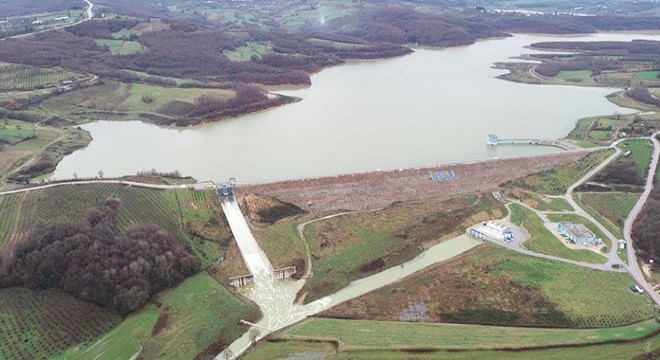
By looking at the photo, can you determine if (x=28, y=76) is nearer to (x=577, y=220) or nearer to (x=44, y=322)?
(x=44, y=322)

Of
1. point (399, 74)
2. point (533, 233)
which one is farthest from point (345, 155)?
point (399, 74)

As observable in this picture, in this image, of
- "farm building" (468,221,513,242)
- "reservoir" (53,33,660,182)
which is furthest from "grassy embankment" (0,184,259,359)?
"farm building" (468,221,513,242)

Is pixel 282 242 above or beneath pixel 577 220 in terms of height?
above

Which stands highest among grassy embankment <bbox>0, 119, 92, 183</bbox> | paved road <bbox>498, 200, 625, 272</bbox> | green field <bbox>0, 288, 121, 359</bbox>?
grassy embankment <bbox>0, 119, 92, 183</bbox>

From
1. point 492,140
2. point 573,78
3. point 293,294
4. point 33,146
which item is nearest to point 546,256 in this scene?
point 293,294

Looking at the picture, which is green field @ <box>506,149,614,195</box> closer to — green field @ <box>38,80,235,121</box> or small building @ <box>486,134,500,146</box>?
small building @ <box>486,134,500,146</box>

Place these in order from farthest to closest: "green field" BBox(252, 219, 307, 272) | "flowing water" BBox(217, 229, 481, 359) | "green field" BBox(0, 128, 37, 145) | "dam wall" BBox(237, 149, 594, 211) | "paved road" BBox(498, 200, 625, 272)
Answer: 1. "green field" BBox(0, 128, 37, 145)
2. "dam wall" BBox(237, 149, 594, 211)
3. "green field" BBox(252, 219, 307, 272)
4. "paved road" BBox(498, 200, 625, 272)
5. "flowing water" BBox(217, 229, 481, 359)
